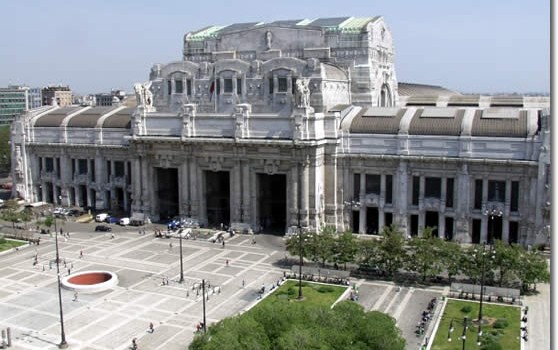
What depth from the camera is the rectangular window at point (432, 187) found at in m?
83.8

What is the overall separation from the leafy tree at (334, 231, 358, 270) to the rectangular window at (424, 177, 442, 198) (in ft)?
65.7

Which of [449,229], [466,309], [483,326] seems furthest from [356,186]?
[483,326]

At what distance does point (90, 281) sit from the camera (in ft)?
224

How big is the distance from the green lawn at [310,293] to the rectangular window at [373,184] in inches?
1029

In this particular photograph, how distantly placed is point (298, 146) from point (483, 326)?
40.5m

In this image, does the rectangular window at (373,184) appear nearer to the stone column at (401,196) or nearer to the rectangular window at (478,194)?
the stone column at (401,196)

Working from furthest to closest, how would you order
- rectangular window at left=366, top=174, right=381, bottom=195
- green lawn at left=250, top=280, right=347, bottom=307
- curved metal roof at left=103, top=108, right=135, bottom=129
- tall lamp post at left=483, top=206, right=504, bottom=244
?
curved metal roof at left=103, top=108, right=135, bottom=129, rectangular window at left=366, top=174, right=381, bottom=195, tall lamp post at left=483, top=206, right=504, bottom=244, green lawn at left=250, top=280, right=347, bottom=307

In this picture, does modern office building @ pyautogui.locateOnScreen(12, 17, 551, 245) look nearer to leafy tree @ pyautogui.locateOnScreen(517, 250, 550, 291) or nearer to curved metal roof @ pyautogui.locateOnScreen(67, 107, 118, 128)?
curved metal roof @ pyautogui.locateOnScreen(67, 107, 118, 128)

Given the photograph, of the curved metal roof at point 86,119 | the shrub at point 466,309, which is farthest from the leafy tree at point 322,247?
the curved metal roof at point 86,119

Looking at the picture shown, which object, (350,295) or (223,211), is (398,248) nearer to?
(350,295)

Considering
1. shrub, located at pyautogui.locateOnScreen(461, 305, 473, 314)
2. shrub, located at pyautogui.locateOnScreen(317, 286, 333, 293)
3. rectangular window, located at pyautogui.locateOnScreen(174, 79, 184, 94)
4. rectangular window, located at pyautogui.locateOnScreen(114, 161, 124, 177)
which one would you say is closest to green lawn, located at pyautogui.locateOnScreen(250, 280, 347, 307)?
shrub, located at pyautogui.locateOnScreen(317, 286, 333, 293)

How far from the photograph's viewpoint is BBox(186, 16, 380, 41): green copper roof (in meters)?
102

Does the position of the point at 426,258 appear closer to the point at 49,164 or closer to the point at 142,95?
the point at 142,95

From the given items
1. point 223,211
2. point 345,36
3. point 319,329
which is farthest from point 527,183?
point 319,329
